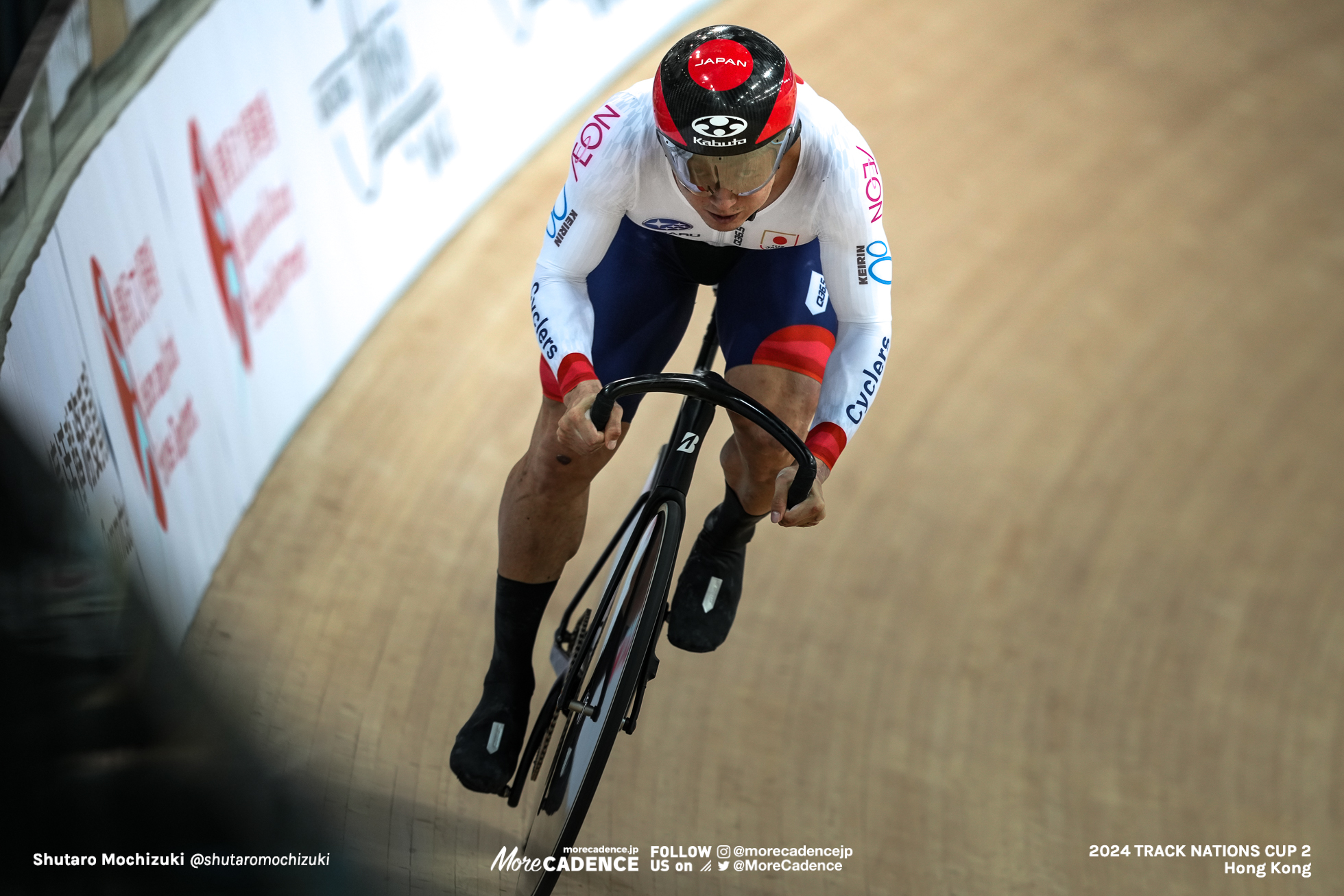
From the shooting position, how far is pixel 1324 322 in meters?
4.64

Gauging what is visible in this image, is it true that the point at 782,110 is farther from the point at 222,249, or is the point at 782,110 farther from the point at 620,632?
the point at 222,249

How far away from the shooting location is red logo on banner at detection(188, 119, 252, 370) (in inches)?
119

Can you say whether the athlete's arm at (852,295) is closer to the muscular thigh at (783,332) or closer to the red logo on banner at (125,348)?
the muscular thigh at (783,332)

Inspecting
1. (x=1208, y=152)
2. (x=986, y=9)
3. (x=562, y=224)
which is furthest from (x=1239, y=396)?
(x=562, y=224)

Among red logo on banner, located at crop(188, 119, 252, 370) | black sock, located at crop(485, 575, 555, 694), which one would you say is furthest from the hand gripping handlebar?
red logo on banner, located at crop(188, 119, 252, 370)

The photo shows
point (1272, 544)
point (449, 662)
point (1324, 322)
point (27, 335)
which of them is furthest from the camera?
point (1324, 322)

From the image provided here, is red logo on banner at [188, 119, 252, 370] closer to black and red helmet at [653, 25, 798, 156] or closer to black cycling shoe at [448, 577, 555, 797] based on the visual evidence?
black cycling shoe at [448, 577, 555, 797]

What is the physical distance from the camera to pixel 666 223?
2.21 meters

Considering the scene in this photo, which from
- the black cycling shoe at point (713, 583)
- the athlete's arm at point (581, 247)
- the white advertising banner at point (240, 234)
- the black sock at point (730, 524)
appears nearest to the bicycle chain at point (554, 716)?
the black cycling shoe at point (713, 583)

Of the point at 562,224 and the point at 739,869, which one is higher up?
the point at 562,224

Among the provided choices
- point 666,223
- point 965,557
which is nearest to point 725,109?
point 666,223

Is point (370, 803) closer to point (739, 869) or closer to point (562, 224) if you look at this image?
point (739, 869)

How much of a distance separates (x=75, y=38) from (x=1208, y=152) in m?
4.74

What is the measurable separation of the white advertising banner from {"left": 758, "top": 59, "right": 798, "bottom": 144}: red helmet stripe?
46.6 inches
